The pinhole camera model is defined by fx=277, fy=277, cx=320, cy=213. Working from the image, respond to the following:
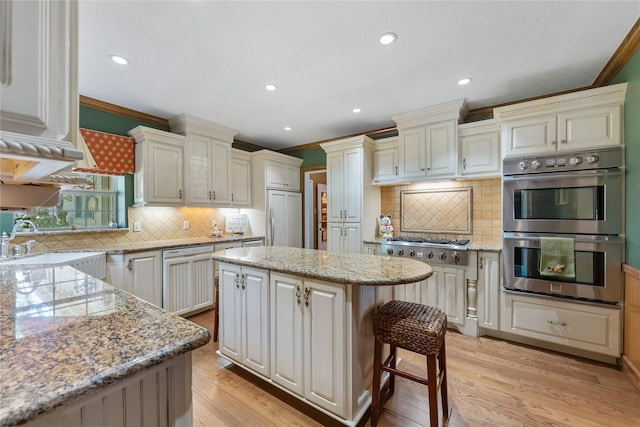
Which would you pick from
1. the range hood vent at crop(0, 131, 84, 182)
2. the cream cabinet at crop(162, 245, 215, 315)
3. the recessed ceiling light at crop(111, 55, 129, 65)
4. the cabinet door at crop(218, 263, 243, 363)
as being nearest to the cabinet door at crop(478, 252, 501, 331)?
the cabinet door at crop(218, 263, 243, 363)

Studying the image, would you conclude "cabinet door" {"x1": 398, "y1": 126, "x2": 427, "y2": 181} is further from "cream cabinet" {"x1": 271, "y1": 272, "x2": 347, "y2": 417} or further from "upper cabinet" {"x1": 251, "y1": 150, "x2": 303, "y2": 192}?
"cream cabinet" {"x1": 271, "y1": 272, "x2": 347, "y2": 417}

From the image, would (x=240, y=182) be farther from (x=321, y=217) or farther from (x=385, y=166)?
(x=385, y=166)

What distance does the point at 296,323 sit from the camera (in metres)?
1.80

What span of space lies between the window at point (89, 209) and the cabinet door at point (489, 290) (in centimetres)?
414

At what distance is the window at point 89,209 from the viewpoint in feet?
9.59

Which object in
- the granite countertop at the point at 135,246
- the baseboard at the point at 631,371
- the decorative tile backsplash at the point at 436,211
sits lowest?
the baseboard at the point at 631,371

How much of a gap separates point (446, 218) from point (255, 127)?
2940 mm

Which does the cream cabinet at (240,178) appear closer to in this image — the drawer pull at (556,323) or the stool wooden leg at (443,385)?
the stool wooden leg at (443,385)

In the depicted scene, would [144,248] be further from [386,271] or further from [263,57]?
[386,271]

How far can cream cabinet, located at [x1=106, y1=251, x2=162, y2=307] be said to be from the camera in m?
2.84

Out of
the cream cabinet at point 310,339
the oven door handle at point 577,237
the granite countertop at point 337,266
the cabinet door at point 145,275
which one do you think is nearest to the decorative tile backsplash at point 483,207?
the oven door handle at point 577,237

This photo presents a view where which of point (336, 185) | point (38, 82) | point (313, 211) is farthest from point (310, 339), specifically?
point (313, 211)

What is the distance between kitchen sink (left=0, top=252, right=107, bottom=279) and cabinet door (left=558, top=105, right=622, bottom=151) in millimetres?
4456

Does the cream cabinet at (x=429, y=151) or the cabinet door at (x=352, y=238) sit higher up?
the cream cabinet at (x=429, y=151)
